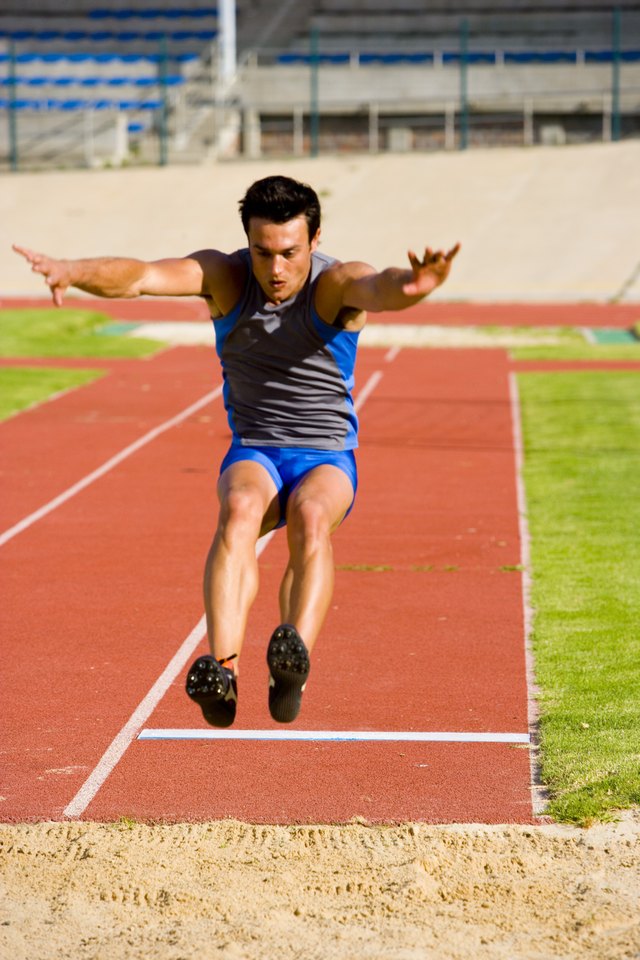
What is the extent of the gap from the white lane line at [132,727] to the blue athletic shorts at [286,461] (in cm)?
141

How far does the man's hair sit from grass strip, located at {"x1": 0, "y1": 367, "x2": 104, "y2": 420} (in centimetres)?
1161

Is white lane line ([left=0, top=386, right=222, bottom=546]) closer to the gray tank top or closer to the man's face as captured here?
the gray tank top

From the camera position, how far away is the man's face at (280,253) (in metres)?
5.32

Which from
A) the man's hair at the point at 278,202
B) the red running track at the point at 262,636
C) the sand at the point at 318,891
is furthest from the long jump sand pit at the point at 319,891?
the man's hair at the point at 278,202

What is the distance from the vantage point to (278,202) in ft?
17.5

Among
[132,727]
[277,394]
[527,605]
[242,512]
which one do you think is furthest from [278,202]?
[527,605]

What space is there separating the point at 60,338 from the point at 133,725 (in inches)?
698

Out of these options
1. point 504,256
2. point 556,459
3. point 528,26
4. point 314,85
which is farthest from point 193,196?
point 556,459

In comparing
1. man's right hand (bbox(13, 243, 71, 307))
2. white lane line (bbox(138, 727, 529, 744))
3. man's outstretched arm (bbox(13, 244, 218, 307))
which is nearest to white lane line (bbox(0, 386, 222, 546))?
white lane line (bbox(138, 727, 529, 744))

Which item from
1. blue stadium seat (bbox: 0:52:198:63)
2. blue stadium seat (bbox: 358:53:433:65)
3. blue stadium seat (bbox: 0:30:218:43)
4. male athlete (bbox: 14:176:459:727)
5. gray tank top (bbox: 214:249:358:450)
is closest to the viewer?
male athlete (bbox: 14:176:459:727)

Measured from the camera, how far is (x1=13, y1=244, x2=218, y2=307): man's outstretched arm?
5004mm

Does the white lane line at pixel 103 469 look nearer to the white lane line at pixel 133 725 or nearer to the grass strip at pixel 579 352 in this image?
the white lane line at pixel 133 725

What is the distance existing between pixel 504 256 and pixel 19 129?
47.0 feet

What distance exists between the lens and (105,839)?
548 cm
